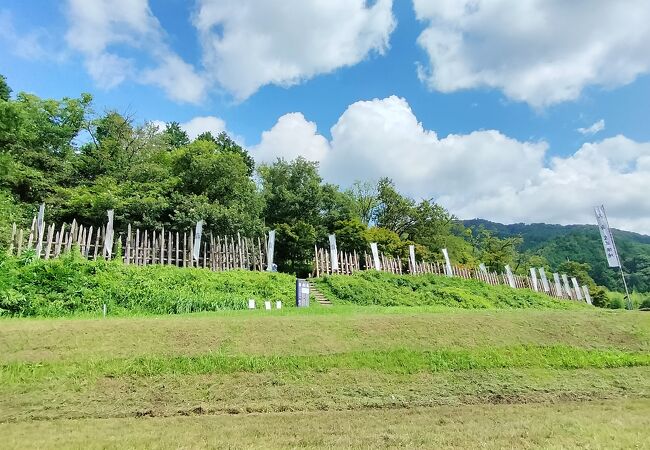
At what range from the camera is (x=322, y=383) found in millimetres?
7852

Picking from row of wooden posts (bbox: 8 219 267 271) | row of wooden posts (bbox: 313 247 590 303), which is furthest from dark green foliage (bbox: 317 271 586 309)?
row of wooden posts (bbox: 8 219 267 271)

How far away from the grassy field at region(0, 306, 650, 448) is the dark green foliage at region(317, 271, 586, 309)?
9.14 metres

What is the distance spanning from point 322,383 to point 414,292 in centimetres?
1623

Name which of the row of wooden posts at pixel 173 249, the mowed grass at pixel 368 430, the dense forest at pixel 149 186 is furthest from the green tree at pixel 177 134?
the mowed grass at pixel 368 430

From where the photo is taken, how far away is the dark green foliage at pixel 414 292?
68.3 ft

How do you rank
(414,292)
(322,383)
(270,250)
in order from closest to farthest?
(322,383), (270,250), (414,292)

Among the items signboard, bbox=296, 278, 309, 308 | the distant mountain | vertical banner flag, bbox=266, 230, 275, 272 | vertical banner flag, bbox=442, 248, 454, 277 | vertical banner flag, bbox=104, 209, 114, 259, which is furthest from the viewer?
the distant mountain

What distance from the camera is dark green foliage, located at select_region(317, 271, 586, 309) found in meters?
20.8

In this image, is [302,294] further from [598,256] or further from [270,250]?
[598,256]

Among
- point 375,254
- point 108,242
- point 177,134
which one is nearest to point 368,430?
point 108,242

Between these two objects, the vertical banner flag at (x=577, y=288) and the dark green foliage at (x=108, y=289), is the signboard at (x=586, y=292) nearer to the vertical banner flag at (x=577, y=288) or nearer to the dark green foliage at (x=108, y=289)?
the vertical banner flag at (x=577, y=288)

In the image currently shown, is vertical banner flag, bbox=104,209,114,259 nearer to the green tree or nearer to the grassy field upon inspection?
the grassy field

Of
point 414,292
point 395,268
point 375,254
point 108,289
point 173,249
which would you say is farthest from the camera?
point 395,268

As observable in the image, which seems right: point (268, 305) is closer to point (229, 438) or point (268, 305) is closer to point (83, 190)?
point (229, 438)
